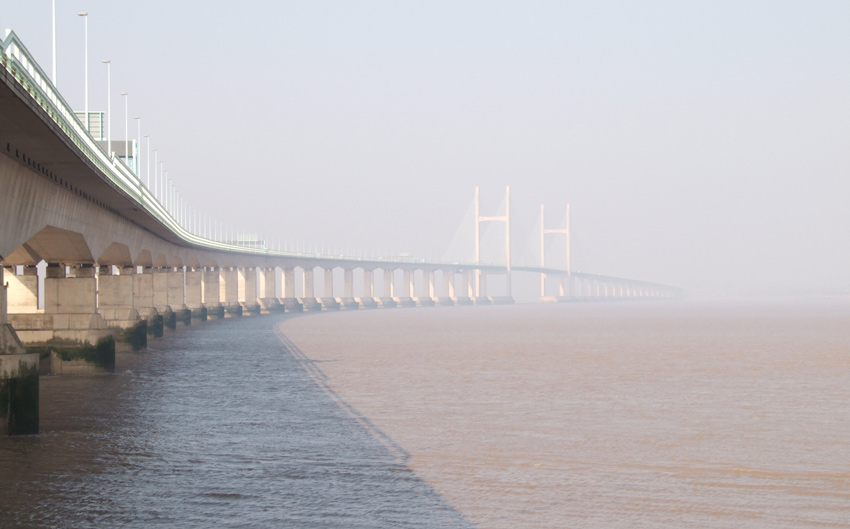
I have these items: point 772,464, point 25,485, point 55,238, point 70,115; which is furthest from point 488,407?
point 55,238

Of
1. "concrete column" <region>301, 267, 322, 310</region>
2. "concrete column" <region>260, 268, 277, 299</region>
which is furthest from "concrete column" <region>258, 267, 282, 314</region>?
"concrete column" <region>301, 267, 322, 310</region>

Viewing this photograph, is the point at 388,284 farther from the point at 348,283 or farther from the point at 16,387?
the point at 16,387

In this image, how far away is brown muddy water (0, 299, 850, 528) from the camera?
14047 millimetres

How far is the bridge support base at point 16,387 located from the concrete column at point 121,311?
23.0m

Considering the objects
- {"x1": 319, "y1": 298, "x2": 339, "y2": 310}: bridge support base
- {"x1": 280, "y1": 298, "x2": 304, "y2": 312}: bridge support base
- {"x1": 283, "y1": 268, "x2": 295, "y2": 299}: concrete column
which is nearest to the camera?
{"x1": 280, "y1": 298, "x2": 304, "y2": 312}: bridge support base

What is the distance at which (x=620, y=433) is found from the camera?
20438mm

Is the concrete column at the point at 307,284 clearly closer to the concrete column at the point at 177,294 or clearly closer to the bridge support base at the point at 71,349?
the concrete column at the point at 177,294

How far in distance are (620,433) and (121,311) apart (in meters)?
31.6

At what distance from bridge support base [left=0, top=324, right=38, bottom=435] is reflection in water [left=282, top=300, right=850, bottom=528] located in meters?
6.62

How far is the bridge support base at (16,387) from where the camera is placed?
1962 centimetres

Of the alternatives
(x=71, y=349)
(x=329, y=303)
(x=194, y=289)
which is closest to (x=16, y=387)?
(x=71, y=349)

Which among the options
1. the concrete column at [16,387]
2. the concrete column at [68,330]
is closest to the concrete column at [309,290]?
the concrete column at [68,330]

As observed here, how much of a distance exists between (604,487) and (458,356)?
29.4 metres

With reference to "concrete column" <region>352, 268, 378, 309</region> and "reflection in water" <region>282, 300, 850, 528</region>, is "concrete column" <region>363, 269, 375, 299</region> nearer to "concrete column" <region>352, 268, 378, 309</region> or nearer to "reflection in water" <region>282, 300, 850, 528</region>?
"concrete column" <region>352, 268, 378, 309</region>
